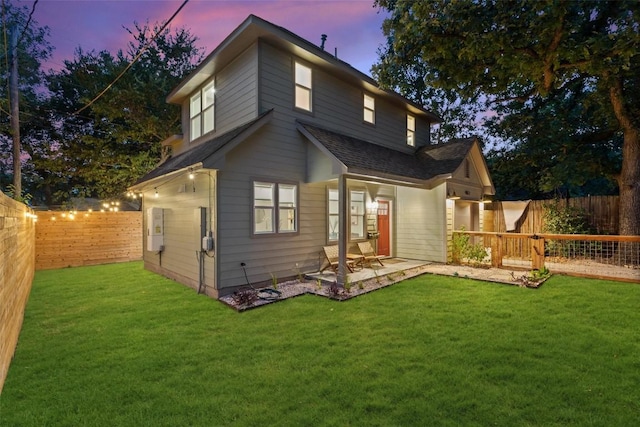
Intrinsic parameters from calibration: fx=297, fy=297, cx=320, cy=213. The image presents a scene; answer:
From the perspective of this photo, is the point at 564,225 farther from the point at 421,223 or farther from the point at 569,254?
the point at 421,223

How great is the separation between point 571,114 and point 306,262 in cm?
1400

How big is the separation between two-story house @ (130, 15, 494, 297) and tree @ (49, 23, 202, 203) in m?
6.18

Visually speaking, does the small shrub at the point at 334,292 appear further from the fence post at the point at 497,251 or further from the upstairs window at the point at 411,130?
the upstairs window at the point at 411,130

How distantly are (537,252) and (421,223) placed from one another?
3518mm

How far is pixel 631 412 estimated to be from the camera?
8.79 feet

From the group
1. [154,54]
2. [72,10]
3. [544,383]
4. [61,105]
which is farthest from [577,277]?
[61,105]

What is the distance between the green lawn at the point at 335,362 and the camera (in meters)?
2.75

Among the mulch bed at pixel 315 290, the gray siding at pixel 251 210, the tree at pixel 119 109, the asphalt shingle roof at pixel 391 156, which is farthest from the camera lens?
the tree at pixel 119 109

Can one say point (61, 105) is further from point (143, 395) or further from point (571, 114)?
point (571, 114)

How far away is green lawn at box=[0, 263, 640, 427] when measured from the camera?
108 inches

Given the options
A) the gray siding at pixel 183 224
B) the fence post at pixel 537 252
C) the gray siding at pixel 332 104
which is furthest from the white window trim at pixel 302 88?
the fence post at pixel 537 252

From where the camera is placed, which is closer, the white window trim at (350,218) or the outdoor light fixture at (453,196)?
the white window trim at (350,218)

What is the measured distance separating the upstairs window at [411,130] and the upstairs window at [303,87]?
558cm

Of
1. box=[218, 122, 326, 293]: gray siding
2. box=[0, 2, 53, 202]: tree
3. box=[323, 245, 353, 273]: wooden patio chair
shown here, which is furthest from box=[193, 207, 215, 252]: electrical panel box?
box=[0, 2, 53, 202]: tree
